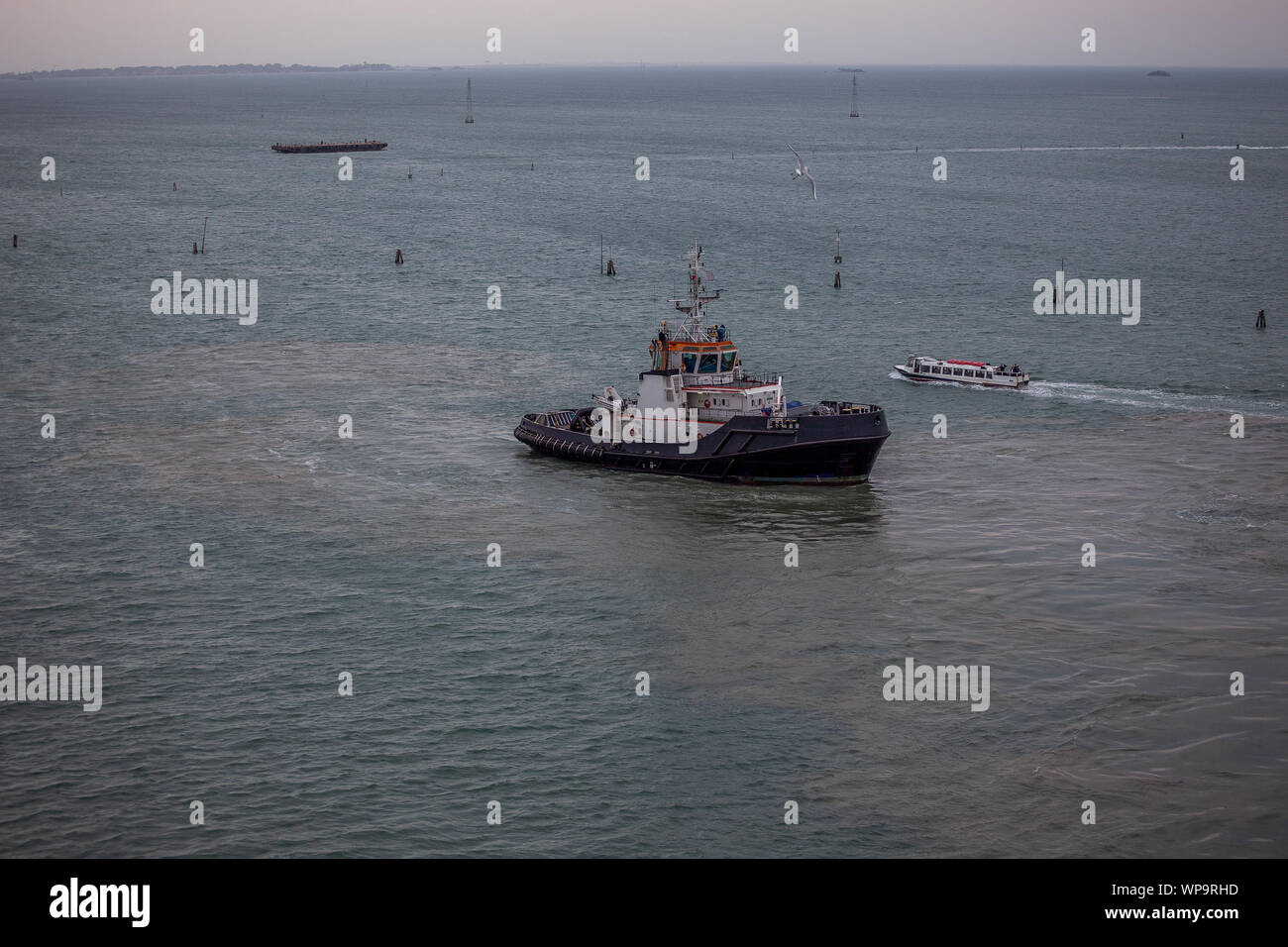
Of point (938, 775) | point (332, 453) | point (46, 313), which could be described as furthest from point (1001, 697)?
point (46, 313)

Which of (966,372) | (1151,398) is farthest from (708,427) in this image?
(1151,398)

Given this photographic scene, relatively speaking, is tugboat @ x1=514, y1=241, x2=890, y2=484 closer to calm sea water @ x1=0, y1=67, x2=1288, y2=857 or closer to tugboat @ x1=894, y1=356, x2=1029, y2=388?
calm sea water @ x1=0, y1=67, x2=1288, y2=857

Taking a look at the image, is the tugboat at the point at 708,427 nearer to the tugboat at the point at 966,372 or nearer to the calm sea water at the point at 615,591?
the calm sea water at the point at 615,591

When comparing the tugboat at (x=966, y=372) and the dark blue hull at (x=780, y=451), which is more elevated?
the tugboat at (x=966, y=372)

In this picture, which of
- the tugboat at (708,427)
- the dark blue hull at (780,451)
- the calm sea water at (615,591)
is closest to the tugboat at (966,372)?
the calm sea water at (615,591)

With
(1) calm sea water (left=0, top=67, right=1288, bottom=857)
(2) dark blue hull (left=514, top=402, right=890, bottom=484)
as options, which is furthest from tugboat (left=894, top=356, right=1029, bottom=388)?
(2) dark blue hull (left=514, top=402, right=890, bottom=484)

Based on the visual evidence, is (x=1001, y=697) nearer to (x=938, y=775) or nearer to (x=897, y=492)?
(x=938, y=775)

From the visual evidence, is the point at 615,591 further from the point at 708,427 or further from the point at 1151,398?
the point at 1151,398
